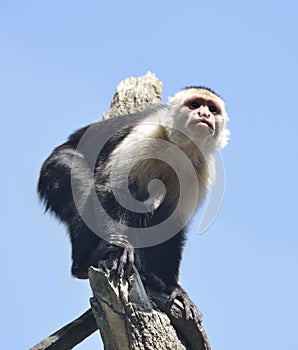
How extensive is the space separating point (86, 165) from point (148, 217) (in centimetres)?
103

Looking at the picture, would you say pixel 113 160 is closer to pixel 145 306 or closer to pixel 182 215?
pixel 182 215

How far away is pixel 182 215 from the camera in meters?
8.79

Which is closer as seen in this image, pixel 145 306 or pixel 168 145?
pixel 145 306

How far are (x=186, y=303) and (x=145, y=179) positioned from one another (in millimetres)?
1588

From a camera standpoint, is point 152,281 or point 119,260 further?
point 152,281

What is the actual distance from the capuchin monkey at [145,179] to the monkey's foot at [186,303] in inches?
0.7

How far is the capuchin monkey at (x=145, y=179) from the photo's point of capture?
8266 mm

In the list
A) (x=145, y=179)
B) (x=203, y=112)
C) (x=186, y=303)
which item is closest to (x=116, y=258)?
(x=186, y=303)

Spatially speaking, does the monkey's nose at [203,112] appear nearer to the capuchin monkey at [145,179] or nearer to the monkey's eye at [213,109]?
the capuchin monkey at [145,179]

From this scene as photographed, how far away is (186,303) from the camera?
26.8 feet

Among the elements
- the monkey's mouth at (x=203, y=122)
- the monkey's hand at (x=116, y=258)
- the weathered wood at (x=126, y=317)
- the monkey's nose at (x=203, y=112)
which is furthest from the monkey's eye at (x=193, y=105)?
the weathered wood at (x=126, y=317)

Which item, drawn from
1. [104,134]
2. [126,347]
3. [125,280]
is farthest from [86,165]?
[126,347]

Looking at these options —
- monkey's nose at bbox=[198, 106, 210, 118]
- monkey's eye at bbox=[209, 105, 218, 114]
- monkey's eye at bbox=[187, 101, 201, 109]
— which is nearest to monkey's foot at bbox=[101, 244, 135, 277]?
monkey's nose at bbox=[198, 106, 210, 118]

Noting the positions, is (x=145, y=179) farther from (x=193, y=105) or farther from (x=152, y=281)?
(x=152, y=281)
